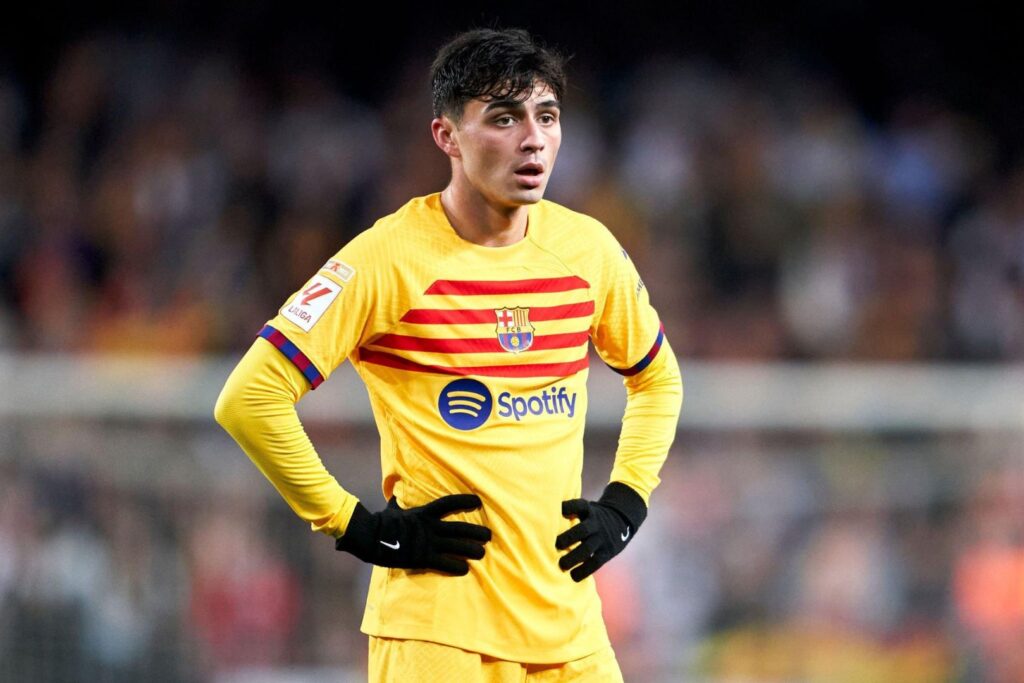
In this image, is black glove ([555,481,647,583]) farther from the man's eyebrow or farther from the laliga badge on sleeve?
the man's eyebrow

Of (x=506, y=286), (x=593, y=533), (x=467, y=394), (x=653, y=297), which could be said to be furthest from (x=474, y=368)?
(x=653, y=297)

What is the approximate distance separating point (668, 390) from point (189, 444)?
2.22 metres

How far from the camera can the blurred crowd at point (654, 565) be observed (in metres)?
5.25

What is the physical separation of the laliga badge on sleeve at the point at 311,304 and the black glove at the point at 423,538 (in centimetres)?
41

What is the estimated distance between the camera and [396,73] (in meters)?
9.79

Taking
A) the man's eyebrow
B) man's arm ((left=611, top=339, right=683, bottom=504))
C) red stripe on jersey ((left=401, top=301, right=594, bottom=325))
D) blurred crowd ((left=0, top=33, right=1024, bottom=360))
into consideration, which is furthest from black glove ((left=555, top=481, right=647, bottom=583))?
blurred crowd ((left=0, top=33, right=1024, bottom=360))

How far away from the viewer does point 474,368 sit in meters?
3.21

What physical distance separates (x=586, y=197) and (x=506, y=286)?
17.9ft

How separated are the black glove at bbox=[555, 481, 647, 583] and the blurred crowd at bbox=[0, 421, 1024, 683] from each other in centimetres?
214

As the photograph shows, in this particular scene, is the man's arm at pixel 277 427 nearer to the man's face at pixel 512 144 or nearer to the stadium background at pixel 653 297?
the man's face at pixel 512 144

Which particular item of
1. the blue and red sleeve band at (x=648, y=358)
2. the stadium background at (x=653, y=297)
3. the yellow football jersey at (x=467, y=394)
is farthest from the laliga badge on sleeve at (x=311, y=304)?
the stadium background at (x=653, y=297)

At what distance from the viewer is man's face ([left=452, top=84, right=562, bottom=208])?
10.5ft

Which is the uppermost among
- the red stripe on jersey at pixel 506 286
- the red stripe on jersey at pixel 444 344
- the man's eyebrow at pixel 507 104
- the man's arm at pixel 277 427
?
the man's eyebrow at pixel 507 104

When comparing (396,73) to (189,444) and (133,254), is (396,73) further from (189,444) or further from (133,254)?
(189,444)
